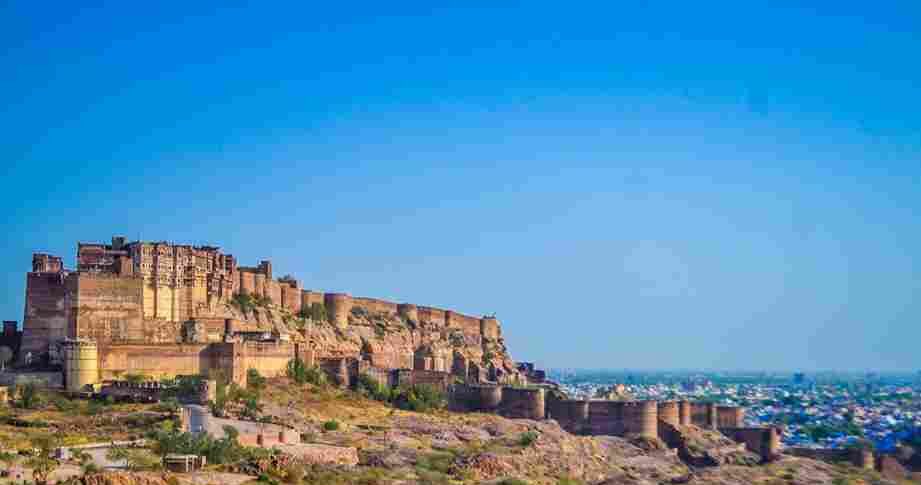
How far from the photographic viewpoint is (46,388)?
48656 millimetres

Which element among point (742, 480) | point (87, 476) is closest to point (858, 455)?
point (742, 480)

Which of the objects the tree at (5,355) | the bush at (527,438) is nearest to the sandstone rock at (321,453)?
the bush at (527,438)

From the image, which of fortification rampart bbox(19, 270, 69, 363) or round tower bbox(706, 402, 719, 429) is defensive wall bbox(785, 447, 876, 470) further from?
fortification rampart bbox(19, 270, 69, 363)

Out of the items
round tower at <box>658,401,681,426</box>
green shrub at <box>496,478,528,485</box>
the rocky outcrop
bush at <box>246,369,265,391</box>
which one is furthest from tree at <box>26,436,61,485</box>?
round tower at <box>658,401,681,426</box>

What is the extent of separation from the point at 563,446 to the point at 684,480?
609 cm

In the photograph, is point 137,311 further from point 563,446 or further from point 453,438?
point 563,446

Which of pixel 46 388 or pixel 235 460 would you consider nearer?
pixel 235 460

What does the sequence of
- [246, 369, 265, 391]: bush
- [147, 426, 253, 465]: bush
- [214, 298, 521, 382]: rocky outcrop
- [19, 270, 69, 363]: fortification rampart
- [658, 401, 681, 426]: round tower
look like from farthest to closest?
[658, 401, 681, 426]: round tower, [214, 298, 521, 382]: rocky outcrop, [246, 369, 265, 391]: bush, [19, 270, 69, 363]: fortification rampart, [147, 426, 253, 465]: bush

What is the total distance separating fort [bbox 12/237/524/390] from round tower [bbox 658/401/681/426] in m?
10.5

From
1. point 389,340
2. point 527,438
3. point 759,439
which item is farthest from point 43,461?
point 759,439

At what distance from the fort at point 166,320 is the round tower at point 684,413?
39.3ft

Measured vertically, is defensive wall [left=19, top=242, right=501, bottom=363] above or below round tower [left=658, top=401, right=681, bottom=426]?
above

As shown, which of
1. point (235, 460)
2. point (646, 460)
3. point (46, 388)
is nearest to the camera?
point (235, 460)

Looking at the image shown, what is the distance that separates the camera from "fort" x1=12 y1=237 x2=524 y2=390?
5141 cm
